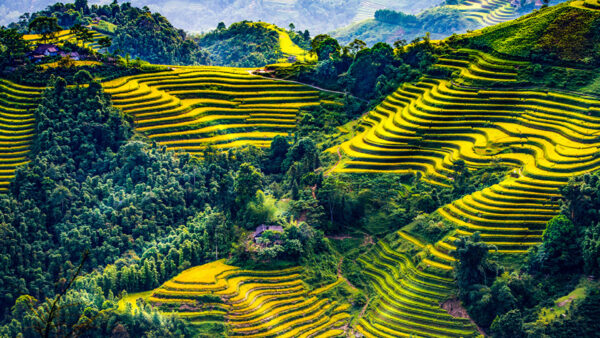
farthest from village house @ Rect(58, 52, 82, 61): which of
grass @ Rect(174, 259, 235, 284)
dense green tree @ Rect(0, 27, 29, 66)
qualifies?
grass @ Rect(174, 259, 235, 284)

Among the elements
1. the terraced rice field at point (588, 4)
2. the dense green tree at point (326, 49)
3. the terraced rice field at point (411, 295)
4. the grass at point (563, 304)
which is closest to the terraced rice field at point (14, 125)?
the dense green tree at point (326, 49)

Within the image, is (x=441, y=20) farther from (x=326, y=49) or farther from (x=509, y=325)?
(x=509, y=325)

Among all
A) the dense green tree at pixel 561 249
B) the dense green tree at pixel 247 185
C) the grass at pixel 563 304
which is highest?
the dense green tree at pixel 247 185

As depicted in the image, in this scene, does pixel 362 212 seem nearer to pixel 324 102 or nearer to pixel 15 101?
pixel 324 102

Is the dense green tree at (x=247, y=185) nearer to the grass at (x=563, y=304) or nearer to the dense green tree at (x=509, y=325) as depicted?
the dense green tree at (x=509, y=325)

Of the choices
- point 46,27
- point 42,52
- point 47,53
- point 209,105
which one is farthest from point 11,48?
point 209,105

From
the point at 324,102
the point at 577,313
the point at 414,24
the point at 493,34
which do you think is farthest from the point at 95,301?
the point at 414,24

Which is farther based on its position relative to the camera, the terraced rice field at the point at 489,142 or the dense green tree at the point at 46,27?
the dense green tree at the point at 46,27
